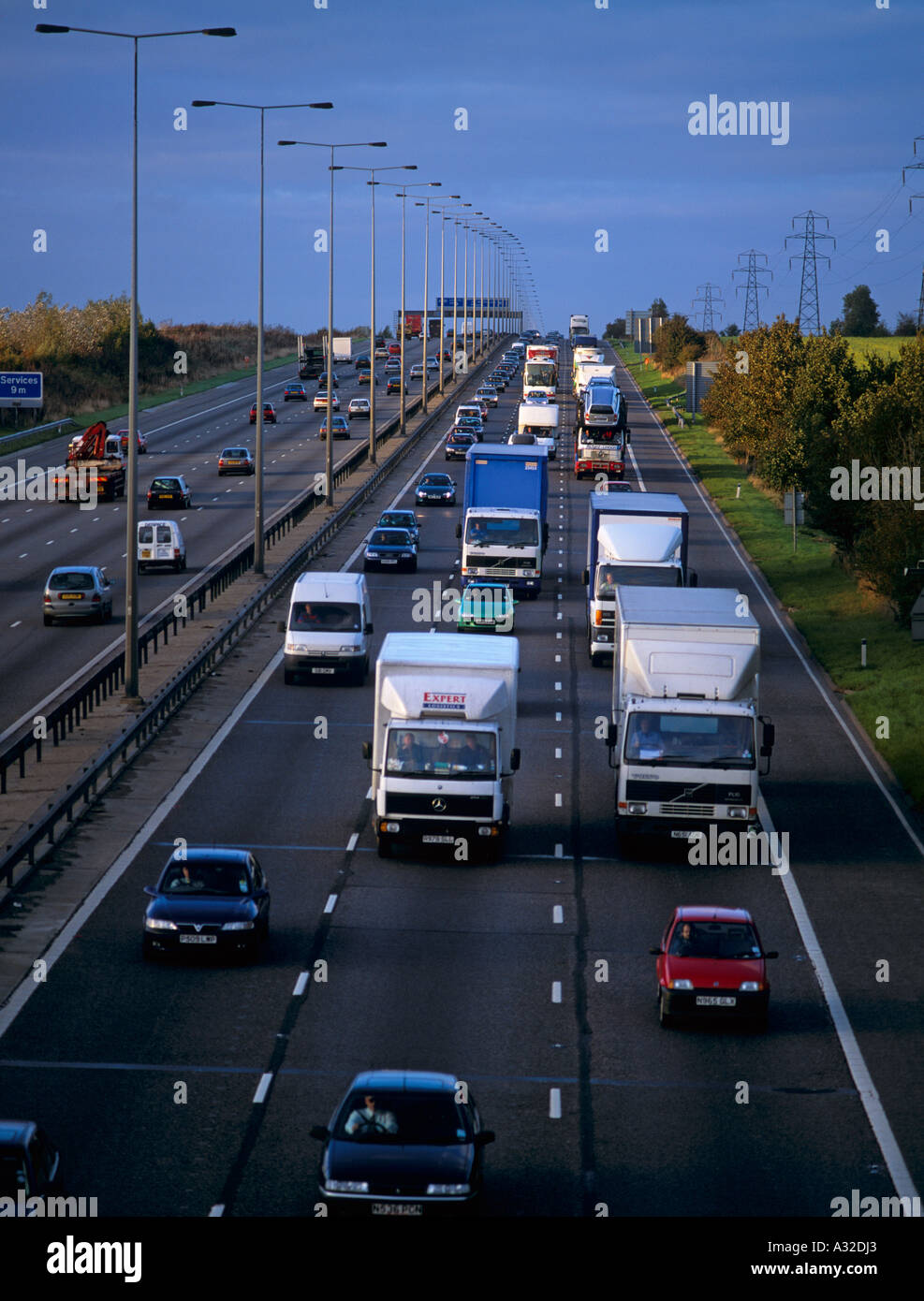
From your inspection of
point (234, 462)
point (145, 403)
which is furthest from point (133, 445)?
point (145, 403)

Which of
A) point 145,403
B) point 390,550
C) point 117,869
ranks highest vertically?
point 145,403

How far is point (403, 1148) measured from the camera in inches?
653

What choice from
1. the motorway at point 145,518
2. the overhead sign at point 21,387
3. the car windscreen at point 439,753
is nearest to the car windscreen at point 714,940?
the car windscreen at point 439,753

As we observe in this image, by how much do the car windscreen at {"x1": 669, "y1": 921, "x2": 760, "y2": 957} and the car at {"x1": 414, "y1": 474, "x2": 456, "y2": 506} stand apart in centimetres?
5480

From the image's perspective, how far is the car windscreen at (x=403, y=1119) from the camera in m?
16.7

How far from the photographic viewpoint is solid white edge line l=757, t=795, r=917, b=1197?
18.5m

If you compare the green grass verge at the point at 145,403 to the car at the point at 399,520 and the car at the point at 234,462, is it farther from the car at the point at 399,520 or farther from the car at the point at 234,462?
the car at the point at 399,520

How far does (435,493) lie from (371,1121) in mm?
61095

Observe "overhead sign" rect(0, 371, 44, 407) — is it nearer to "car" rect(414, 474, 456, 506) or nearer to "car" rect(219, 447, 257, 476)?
"car" rect(219, 447, 257, 476)

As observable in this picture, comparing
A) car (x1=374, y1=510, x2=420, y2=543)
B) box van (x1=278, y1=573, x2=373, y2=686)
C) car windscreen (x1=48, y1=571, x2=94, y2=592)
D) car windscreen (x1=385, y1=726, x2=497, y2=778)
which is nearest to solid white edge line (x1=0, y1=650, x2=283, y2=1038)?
box van (x1=278, y1=573, x2=373, y2=686)

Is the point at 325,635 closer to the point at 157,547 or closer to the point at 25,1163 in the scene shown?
the point at 157,547

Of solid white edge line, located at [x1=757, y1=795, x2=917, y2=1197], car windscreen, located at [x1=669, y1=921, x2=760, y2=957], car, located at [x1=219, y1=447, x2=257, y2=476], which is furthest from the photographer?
car, located at [x1=219, y1=447, x2=257, y2=476]

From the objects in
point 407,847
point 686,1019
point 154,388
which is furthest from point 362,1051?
point 154,388
